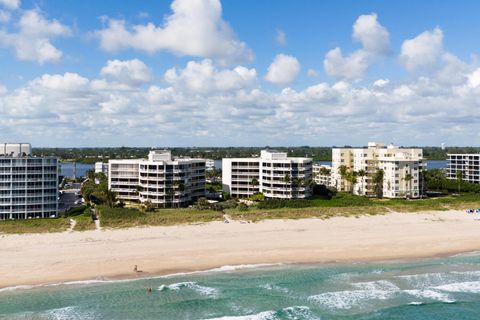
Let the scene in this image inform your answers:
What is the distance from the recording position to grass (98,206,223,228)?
6462cm

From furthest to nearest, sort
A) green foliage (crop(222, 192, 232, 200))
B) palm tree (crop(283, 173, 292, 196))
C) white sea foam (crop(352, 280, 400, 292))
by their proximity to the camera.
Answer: green foliage (crop(222, 192, 232, 200)) → palm tree (crop(283, 173, 292, 196)) → white sea foam (crop(352, 280, 400, 292))

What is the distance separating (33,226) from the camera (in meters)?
60.7

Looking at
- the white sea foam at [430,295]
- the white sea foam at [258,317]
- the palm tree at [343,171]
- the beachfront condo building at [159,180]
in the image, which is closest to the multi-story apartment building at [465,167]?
the palm tree at [343,171]

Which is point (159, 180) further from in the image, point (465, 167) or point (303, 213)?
point (465, 167)

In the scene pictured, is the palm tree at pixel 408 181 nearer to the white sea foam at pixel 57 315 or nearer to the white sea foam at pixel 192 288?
the white sea foam at pixel 192 288

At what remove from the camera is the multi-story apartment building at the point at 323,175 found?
370 ft

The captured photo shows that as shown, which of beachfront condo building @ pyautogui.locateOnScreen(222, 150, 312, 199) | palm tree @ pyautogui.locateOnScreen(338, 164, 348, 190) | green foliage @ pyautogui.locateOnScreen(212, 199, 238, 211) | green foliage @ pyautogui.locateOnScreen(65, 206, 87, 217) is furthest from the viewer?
palm tree @ pyautogui.locateOnScreen(338, 164, 348, 190)

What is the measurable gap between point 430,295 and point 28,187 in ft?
193

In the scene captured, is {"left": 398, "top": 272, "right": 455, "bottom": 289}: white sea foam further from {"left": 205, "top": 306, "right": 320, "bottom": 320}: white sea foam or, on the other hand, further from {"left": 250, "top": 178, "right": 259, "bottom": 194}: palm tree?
{"left": 250, "top": 178, "right": 259, "bottom": 194}: palm tree

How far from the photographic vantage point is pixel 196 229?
6231 cm

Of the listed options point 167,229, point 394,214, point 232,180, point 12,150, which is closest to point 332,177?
point 232,180

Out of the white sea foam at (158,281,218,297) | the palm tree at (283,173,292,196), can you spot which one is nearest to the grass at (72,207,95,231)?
the white sea foam at (158,281,218,297)

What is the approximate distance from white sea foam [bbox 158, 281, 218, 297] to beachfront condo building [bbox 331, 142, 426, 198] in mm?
64479

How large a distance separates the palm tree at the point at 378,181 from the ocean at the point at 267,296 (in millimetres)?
48680
